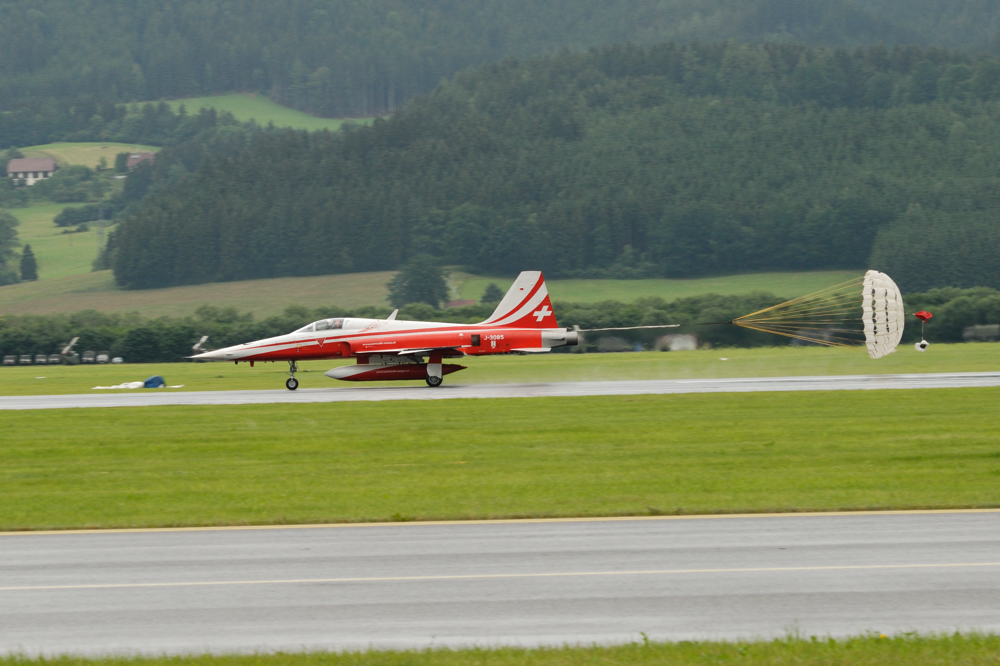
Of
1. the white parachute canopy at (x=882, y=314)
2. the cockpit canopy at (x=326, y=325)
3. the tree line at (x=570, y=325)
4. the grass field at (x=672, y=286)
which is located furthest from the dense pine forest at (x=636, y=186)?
the cockpit canopy at (x=326, y=325)

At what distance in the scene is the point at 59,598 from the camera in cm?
966

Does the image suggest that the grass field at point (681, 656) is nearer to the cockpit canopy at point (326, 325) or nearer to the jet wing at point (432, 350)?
the jet wing at point (432, 350)

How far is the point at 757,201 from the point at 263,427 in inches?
5324

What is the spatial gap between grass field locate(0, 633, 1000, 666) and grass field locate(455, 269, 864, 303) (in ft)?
327

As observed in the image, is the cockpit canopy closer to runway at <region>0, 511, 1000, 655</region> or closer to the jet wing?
the jet wing

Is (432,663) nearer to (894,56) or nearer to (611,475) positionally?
(611,475)

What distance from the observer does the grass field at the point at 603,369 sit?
38.2 m

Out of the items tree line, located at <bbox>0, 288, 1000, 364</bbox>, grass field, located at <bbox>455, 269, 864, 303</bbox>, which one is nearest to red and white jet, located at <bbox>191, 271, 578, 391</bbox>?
tree line, located at <bbox>0, 288, 1000, 364</bbox>

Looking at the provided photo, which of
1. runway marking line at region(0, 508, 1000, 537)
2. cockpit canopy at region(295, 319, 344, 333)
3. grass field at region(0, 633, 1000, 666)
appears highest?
grass field at region(0, 633, 1000, 666)

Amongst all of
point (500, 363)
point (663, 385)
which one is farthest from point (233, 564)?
point (500, 363)

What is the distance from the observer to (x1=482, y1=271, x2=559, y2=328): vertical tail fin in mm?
36469

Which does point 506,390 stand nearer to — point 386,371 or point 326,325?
point 386,371

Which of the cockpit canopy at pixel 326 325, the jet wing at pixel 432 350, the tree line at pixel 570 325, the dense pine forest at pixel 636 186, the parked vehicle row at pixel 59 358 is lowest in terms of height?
the parked vehicle row at pixel 59 358

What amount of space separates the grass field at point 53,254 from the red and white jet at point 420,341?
96.4m
